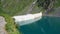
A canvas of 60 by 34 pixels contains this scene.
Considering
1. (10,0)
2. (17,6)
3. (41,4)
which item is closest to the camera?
(41,4)

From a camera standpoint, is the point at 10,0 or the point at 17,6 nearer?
the point at 10,0

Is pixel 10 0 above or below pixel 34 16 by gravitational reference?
above

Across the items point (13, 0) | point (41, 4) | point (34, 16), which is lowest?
point (34, 16)

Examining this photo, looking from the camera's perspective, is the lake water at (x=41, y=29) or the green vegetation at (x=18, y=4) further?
the green vegetation at (x=18, y=4)

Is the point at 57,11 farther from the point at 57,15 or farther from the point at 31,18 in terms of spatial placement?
the point at 31,18

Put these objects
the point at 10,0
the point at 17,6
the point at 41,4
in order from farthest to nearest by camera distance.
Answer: the point at 17,6
the point at 10,0
the point at 41,4

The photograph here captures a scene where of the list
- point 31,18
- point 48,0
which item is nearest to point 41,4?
point 48,0

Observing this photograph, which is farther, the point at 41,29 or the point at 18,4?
the point at 18,4

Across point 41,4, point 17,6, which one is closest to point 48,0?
point 41,4

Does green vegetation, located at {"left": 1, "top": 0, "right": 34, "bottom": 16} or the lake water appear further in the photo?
green vegetation, located at {"left": 1, "top": 0, "right": 34, "bottom": 16}
